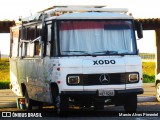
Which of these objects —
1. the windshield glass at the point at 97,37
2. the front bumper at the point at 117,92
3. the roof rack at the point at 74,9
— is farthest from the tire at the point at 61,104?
the roof rack at the point at 74,9

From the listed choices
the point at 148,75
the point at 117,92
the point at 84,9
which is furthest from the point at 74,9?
the point at 148,75

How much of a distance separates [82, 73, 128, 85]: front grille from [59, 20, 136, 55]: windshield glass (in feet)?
2.17

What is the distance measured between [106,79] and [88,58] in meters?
0.70

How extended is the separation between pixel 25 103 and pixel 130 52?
16.6 ft

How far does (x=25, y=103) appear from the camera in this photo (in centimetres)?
1938

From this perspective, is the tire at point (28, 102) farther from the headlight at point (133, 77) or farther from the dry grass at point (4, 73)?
the dry grass at point (4, 73)

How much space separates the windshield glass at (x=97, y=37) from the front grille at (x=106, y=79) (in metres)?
0.66

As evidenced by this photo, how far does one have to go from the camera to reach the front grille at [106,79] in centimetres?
1500

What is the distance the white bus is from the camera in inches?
589

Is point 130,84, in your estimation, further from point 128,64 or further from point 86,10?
point 86,10

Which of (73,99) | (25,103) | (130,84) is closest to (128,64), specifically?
(130,84)

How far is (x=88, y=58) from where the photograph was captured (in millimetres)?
15180

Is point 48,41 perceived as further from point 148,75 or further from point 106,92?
point 148,75

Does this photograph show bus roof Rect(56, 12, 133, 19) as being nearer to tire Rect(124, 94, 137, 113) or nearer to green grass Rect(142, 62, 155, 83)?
tire Rect(124, 94, 137, 113)
